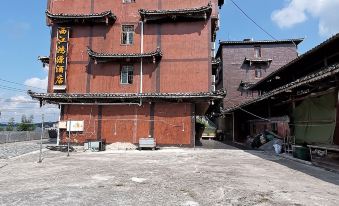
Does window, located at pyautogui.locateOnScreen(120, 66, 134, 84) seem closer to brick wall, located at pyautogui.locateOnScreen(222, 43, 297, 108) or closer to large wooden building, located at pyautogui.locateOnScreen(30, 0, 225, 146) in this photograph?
large wooden building, located at pyautogui.locateOnScreen(30, 0, 225, 146)

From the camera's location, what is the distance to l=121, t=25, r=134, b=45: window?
2489 centimetres

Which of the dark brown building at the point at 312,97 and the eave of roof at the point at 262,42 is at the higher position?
the eave of roof at the point at 262,42

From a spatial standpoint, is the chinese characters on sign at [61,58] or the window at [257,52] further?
the window at [257,52]

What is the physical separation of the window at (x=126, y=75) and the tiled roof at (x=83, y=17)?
4.08 meters

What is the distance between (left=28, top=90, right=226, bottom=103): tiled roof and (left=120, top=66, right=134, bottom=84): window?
6.52ft

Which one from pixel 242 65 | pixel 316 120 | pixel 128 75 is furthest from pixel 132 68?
pixel 242 65

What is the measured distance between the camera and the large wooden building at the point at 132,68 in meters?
22.7

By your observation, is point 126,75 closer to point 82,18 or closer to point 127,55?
point 127,55

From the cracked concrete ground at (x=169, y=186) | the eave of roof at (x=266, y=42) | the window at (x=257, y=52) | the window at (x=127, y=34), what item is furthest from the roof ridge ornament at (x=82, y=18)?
the window at (x=257, y=52)

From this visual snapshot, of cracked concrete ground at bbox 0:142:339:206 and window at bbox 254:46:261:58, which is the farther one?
window at bbox 254:46:261:58

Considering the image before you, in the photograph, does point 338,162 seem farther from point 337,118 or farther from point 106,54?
point 106,54

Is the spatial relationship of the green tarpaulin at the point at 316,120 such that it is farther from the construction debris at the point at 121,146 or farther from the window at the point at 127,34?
the window at the point at 127,34

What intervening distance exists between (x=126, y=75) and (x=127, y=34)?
3.58 m

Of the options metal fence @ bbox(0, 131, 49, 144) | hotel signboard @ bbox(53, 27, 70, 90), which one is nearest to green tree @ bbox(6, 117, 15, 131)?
metal fence @ bbox(0, 131, 49, 144)
